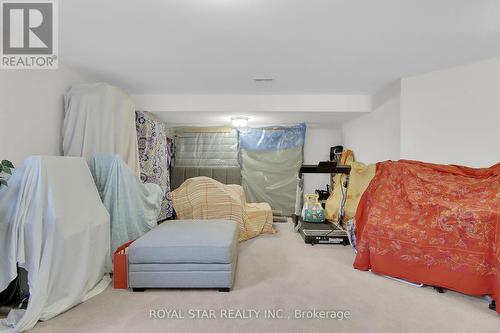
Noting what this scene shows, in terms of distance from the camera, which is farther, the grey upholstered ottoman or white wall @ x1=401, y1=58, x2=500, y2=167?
white wall @ x1=401, y1=58, x2=500, y2=167

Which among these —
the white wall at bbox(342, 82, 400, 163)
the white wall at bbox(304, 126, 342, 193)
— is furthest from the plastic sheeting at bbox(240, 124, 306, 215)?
Result: the white wall at bbox(342, 82, 400, 163)

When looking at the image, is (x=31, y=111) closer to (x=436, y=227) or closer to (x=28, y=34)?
(x=28, y=34)

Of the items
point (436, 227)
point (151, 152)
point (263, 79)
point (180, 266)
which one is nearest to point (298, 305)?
point (180, 266)

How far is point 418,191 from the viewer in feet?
8.32

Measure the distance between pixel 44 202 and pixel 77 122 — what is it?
116cm

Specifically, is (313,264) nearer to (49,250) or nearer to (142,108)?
(49,250)

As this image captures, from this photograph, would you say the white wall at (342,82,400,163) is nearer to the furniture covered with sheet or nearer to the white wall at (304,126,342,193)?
the white wall at (304,126,342,193)

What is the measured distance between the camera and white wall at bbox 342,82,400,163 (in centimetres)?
324

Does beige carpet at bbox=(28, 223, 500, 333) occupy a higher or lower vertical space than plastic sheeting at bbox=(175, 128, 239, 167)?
lower

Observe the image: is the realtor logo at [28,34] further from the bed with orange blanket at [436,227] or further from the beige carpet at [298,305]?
the bed with orange blanket at [436,227]

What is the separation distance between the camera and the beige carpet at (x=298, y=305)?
1.75 metres

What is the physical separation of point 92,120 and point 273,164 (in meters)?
3.29

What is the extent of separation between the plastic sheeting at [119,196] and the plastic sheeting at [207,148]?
259 centimetres

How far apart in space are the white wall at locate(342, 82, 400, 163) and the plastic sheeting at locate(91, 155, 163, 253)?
307cm
